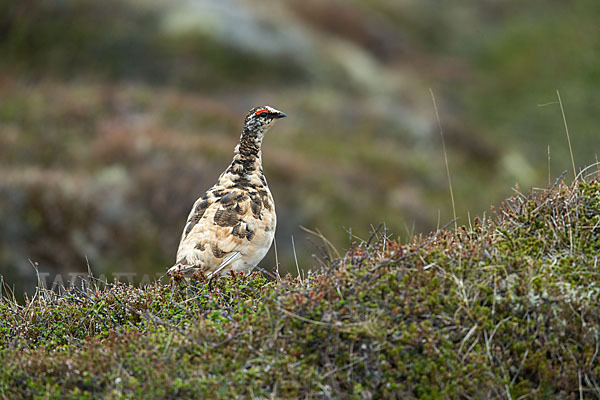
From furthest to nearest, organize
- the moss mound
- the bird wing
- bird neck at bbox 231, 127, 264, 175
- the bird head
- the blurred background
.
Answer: the blurred background, the bird head, bird neck at bbox 231, 127, 264, 175, the bird wing, the moss mound

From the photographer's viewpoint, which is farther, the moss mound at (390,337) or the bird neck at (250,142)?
the bird neck at (250,142)

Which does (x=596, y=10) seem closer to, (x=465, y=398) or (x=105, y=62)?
(x=105, y=62)

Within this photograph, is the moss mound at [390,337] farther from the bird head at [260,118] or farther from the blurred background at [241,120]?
the blurred background at [241,120]

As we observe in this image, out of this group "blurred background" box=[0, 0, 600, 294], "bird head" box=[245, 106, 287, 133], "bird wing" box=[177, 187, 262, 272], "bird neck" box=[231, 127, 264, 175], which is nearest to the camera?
"bird wing" box=[177, 187, 262, 272]

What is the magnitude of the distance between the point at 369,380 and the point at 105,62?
53.4ft

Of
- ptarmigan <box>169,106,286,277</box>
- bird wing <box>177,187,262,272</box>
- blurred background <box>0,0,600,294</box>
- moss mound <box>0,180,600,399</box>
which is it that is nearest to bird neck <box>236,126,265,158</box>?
ptarmigan <box>169,106,286,277</box>

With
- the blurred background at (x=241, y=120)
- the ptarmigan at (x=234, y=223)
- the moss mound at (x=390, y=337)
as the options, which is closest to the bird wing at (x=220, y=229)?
the ptarmigan at (x=234, y=223)

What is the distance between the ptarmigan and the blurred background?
317cm

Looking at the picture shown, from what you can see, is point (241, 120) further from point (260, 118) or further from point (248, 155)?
point (248, 155)

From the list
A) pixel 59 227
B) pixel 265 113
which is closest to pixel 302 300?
pixel 265 113

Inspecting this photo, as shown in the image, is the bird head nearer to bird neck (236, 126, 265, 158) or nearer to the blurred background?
bird neck (236, 126, 265, 158)

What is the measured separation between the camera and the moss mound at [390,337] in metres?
3.72

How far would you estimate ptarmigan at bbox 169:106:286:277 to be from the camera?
567 centimetres

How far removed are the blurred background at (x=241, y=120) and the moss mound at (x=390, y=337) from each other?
205 inches
